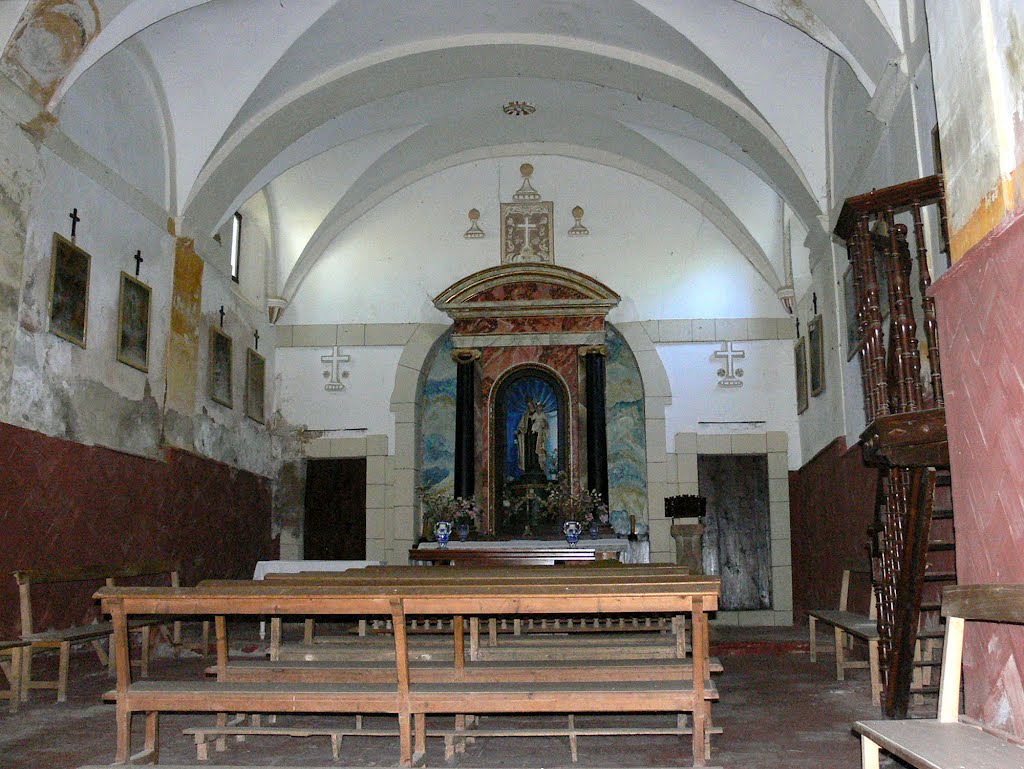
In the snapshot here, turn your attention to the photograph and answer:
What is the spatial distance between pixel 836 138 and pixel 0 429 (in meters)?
7.11

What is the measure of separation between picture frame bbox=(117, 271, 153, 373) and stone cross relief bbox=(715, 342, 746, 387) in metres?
6.42

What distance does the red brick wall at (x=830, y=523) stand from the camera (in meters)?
8.16

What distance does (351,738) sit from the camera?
4.63m

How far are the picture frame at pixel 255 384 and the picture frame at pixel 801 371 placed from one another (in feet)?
20.5

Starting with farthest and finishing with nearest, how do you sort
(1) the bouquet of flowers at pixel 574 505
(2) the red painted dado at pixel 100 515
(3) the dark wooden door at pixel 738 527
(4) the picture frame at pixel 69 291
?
(3) the dark wooden door at pixel 738 527, (1) the bouquet of flowers at pixel 574 505, (4) the picture frame at pixel 69 291, (2) the red painted dado at pixel 100 515

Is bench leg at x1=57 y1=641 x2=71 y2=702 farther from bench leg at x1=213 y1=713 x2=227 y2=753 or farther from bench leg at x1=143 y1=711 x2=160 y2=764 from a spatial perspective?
bench leg at x1=143 y1=711 x2=160 y2=764

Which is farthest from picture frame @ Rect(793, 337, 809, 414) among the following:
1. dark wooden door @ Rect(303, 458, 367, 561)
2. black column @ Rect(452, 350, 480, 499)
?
dark wooden door @ Rect(303, 458, 367, 561)

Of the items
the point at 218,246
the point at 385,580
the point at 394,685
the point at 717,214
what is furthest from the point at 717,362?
the point at 394,685

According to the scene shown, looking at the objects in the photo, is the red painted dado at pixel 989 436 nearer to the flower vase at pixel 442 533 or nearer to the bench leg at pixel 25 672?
the bench leg at pixel 25 672

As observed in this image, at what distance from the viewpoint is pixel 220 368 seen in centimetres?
1028

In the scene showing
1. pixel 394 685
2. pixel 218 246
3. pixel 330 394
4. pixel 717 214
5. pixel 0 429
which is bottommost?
pixel 394 685

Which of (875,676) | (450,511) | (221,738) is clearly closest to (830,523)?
(450,511)

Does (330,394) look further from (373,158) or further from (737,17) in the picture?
(737,17)

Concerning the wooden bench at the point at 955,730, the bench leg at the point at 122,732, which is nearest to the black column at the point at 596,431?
the bench leg at the point at 122,732
